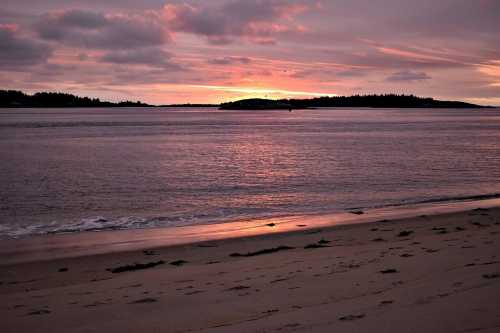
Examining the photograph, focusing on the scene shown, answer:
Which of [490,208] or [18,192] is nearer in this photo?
[490,208]

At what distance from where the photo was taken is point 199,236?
14.0m

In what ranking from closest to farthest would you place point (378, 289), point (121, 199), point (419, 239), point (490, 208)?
1. point (378, 289)
2. point (419, 239)
3. point (490, 208)
4. point (121, 199)

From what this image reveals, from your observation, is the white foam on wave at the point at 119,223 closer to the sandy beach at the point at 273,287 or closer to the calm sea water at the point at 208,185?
the calm sea water at the point at 208,185

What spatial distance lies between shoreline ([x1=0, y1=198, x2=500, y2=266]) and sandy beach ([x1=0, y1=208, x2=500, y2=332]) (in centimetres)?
72

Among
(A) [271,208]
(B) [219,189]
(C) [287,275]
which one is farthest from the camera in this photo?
(B) [219,189]

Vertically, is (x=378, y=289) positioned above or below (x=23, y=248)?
above

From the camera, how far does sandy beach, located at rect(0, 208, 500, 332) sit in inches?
227

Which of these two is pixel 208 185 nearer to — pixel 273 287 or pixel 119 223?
pixel 119 223

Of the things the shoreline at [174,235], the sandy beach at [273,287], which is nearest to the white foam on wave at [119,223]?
Result: the shoreline at [174,235]

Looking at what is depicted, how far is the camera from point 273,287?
762 centimetres

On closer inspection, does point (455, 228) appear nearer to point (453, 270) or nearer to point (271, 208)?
point (453, 270)

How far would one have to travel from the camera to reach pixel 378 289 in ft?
23.0

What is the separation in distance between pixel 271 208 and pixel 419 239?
855cm

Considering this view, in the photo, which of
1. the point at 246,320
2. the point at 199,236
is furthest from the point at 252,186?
the point at 246,320
